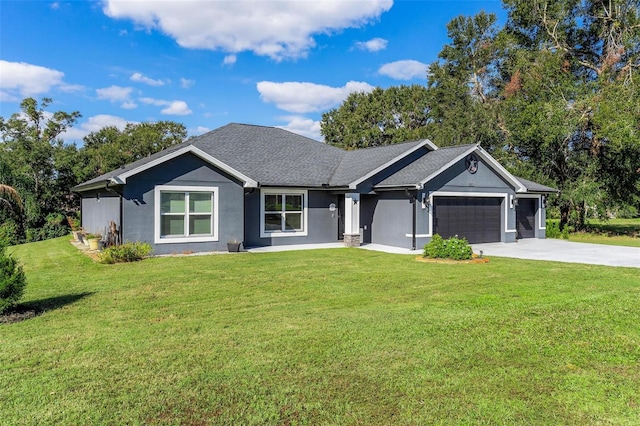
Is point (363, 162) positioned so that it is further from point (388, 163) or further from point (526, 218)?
point (526, 218)

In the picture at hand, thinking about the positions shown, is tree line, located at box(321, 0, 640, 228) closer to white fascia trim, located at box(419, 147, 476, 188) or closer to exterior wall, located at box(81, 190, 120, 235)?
white fascia trim, located at box(419, 147, 476, 188)

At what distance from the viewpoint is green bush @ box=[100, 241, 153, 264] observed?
40.1ft

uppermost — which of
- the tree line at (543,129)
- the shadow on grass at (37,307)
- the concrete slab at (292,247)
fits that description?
the tree line at (543,129)

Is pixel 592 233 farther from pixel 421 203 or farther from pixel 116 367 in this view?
pixel 116 367

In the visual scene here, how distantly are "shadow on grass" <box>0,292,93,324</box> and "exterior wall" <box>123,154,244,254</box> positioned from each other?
5.74 m

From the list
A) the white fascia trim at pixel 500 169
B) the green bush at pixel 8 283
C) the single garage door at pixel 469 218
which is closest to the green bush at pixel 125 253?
the green bush at pixel 8 283

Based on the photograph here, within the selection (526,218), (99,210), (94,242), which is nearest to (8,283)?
(94,242)

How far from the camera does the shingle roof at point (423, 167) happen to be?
16.7 metres

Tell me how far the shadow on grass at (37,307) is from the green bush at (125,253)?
4.19 m

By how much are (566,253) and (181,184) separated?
14689mm

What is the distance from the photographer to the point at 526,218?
21.7 metres

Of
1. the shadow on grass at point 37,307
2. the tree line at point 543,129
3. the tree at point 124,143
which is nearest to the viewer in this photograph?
the shadow on grass at point 37,307

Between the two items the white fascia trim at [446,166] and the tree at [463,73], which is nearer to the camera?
the white fascia trim at [446,166]

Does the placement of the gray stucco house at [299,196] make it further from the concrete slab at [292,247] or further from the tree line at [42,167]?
the tree line at [42,167]
